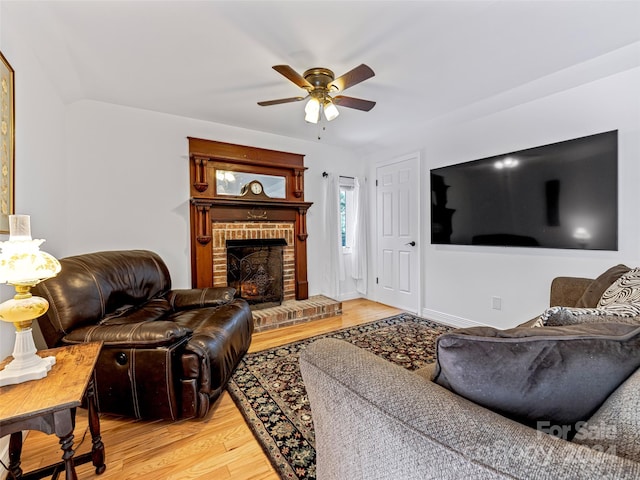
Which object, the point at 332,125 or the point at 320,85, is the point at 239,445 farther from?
the point at 332,125

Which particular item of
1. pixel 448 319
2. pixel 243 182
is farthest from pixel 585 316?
pixel 243 182

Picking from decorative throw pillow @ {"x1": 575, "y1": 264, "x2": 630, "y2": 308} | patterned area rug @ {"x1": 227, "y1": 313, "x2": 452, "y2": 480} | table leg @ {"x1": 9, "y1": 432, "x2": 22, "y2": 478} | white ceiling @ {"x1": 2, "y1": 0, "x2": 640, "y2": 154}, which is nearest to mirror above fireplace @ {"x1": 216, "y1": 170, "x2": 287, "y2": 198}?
white ceiling @ {"x1": 2, "y1": 0, "x2": 640, "y2": 154}

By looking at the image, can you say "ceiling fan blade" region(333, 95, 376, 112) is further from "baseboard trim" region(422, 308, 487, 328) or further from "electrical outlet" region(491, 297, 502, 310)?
"baseboard trim" region(422, 308, 487, 328)

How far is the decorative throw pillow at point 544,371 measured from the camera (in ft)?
2.05

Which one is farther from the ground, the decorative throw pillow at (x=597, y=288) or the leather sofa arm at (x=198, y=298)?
the decorative throw pillow at (x=597, y=288)

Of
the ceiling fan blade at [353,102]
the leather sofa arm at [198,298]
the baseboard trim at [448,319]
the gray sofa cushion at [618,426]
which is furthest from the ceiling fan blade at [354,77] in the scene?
the baseboard trim at [448,319]

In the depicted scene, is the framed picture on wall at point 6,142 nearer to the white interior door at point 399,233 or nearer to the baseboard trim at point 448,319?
the white interior door at point 399,233

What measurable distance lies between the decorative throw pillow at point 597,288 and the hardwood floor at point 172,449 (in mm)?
1981

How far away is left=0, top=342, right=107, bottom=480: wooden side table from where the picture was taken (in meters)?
0.93

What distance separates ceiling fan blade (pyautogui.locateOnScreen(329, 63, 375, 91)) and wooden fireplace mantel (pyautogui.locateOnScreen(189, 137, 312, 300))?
5.79 ft

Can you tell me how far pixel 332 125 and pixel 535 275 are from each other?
8.82 feet

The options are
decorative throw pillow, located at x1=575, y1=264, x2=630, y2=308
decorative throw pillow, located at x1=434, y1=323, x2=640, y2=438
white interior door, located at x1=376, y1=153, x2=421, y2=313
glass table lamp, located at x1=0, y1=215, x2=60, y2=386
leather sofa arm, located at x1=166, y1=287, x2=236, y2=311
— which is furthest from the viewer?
white interior door, located at x1=376, y1=153, x2=421, y2=313

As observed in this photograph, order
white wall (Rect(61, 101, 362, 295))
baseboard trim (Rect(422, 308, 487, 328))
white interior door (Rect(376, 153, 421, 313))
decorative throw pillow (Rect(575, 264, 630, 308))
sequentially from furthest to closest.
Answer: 1. white interior door (Rect(376, 153, 421, 313))
2. baseboard trim (Rect(422, 308, 487, 328))
3. white wall (Rect(61, 101, 362, 295))
4. decorative throw pillow (Rect(575, 264, 630, 308))

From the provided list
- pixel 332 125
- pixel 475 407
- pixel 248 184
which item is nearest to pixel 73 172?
pixel 248 184
